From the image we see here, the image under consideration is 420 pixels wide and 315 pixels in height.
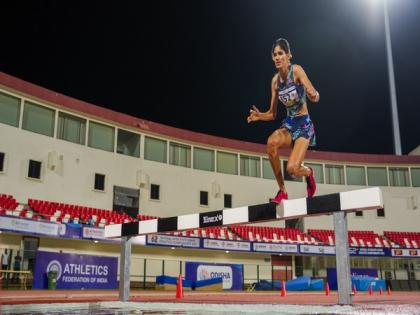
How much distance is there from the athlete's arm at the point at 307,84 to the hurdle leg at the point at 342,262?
1793 mm

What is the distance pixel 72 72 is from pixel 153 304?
46.2 m

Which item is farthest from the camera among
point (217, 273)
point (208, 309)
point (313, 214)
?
point (217, 273)

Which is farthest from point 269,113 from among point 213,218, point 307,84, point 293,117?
point 213,218

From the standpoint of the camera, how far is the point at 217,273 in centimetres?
2536

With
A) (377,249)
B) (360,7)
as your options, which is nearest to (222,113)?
(360,7)

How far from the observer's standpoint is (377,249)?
105 feet

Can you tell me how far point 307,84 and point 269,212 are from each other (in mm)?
2154

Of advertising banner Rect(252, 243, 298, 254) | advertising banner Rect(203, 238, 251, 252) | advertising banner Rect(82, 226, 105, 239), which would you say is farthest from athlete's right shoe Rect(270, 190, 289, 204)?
advertising banner Rect(252, 243, 298, 254)

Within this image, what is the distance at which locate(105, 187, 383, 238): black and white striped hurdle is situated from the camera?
6.57 m

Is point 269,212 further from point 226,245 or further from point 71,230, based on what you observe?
point 226,245

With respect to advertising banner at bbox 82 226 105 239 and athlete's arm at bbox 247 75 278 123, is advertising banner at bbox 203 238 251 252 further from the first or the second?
athlete's arm at bbox 247 75 278 123

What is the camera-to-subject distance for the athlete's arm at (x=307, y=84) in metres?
7.16

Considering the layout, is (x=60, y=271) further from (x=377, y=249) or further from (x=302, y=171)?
(x=377, y=249)

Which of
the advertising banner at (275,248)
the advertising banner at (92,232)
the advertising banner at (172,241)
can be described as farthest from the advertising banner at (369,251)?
the advertising banner at (92,232)
